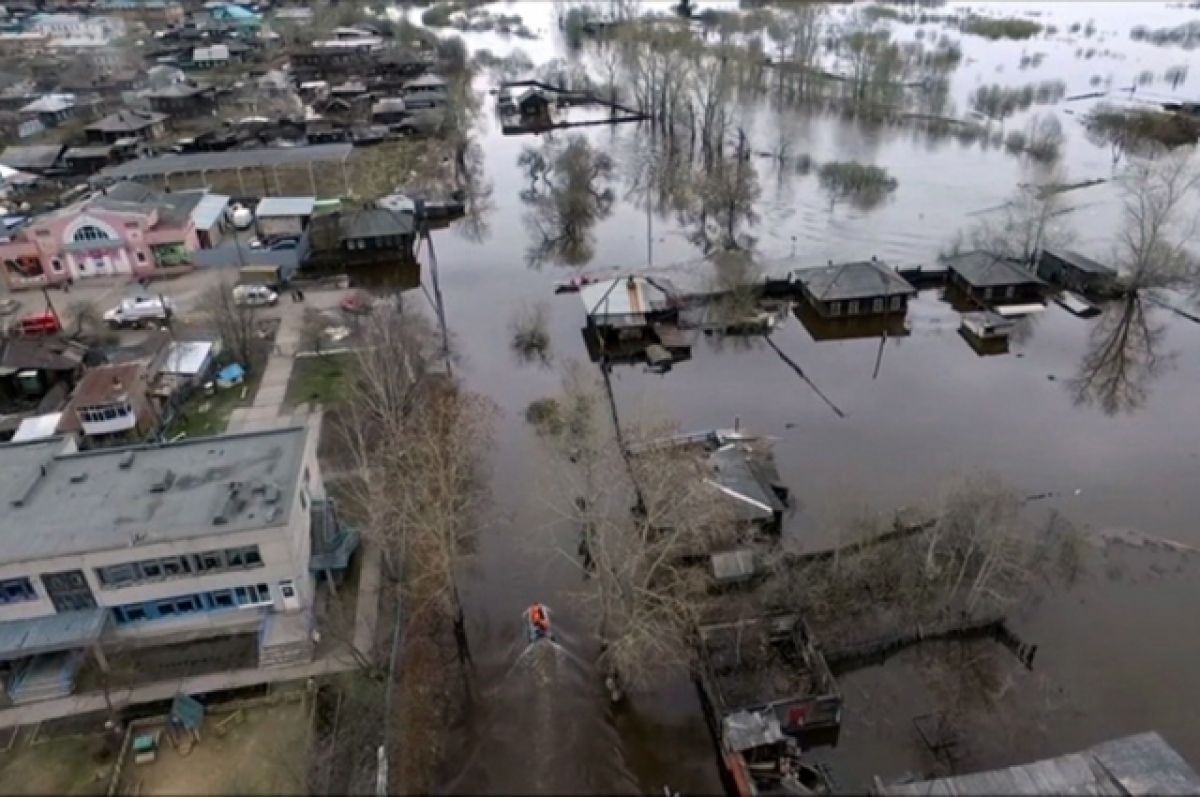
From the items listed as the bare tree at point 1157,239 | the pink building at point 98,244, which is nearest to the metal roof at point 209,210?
the pink building at point 98,244

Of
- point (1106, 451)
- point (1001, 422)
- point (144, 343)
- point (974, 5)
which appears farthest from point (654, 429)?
point (974, 5)

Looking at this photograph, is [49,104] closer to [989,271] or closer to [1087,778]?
[989,271]

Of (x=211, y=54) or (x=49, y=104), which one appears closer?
(x=49, y=104)

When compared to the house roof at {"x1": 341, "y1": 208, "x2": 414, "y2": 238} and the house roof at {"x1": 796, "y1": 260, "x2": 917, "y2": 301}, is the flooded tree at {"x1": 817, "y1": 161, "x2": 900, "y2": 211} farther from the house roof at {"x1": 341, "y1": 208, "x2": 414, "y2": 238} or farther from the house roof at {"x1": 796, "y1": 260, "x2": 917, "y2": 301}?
the house roof at {"x1": 341, "y1": 208, "x2": 414, "y2": 238}

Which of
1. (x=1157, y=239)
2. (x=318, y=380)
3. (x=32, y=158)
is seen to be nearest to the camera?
(x=318, y=380)

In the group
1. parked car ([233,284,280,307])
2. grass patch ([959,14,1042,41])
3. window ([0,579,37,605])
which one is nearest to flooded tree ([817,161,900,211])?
parked car ([233,284,280,307])

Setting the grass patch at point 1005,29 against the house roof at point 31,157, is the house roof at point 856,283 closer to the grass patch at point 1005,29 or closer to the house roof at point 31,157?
the house roof at point 31,157

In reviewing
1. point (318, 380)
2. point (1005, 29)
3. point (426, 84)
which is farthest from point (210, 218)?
point (1005, 29)
